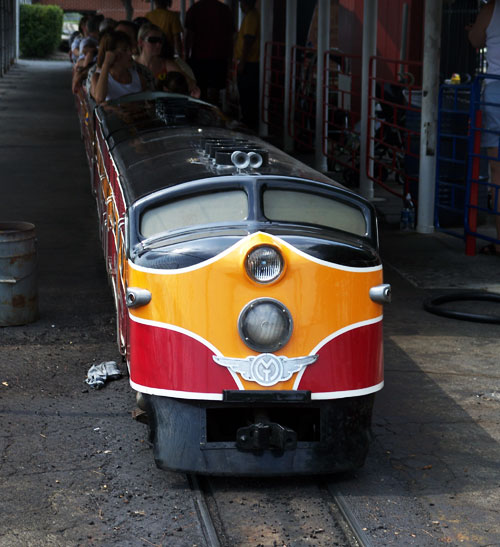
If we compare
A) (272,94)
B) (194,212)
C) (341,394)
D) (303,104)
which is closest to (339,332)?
(341,394)

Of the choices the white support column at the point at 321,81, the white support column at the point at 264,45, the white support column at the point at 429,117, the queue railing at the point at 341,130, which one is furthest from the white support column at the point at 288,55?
the white support column at the point at 429,117

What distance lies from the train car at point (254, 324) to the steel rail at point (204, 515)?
0.14m

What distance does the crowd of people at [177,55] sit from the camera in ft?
35.8

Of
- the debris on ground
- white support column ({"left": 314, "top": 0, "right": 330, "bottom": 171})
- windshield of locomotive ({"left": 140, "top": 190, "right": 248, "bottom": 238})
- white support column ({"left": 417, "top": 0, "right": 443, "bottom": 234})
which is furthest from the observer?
white support column ({"left": 314, "top": 0, "right": 330, "bottom": 171})

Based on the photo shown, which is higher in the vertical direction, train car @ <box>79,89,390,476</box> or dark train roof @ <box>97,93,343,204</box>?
dark train roof @ <box>97,93,343,204</box>

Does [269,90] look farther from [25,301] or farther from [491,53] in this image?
[25,301]

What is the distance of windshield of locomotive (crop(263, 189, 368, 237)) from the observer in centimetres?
489

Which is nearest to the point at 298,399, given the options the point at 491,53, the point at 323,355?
the point at 323,355

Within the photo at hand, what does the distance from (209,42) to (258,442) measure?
1250 cm

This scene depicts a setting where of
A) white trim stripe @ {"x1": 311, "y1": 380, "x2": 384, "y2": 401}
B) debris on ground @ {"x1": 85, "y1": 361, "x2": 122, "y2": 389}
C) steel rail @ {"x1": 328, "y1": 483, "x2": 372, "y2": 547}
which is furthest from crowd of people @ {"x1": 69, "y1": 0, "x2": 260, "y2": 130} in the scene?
steel rail @ {"x1": 328, "y1": 483, "x2": 372, "y2": 547}

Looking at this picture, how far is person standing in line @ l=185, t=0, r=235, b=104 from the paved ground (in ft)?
24.3

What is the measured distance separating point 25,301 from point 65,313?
0.40 metres

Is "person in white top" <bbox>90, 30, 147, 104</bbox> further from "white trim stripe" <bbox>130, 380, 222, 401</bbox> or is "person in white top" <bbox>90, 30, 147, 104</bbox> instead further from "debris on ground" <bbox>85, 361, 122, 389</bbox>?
"white trim stripe" <bbox>130, 380, 222, 401</bbox>

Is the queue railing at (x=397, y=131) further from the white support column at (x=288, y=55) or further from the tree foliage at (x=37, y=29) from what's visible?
the tree foliage at (x=37, y=29)
